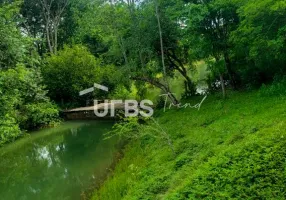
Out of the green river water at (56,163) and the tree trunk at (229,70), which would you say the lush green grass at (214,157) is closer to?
the green river water at (56,163)

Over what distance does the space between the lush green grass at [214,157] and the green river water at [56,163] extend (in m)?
1.31

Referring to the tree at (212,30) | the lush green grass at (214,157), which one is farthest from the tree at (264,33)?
the lush green grass at (214,157)

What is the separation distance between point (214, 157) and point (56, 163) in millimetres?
7879

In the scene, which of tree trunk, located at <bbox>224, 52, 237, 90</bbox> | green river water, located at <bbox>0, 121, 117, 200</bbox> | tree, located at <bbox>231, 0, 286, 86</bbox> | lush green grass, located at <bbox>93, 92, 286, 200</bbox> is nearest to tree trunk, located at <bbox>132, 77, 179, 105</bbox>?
lush green grass, located at <bbox>93, 92, 286, 200</bbox>

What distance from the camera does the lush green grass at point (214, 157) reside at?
4.42 meters

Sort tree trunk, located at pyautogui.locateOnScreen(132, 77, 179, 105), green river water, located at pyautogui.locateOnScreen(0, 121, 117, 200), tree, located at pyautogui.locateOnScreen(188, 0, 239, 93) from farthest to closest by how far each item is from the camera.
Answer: tree trunk, located at pyautogui.locateOnScreen(132, 77, 179, 105) < tree, located at pyautogui.locateOnScreen(188, 0, 239, 93) < green river water, located at pyautogui.locateOnScreen(0, 121, 117, 200)

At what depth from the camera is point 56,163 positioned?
11.7m

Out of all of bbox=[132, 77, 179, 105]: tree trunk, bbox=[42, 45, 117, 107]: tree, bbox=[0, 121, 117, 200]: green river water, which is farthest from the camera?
bbox=[42, 45, 117, 107]: tree

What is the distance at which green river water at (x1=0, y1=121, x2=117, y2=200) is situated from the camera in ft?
29.7

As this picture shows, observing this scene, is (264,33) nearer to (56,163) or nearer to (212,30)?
(212,30)

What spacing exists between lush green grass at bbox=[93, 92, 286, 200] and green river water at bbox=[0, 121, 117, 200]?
1.31 m

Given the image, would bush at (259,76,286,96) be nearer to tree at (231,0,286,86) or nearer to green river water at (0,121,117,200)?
tree at (231,0,286,86)

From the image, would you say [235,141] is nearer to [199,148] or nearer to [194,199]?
[199,148]

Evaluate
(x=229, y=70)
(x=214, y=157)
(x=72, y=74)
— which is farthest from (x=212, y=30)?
(x=72, y=74)
